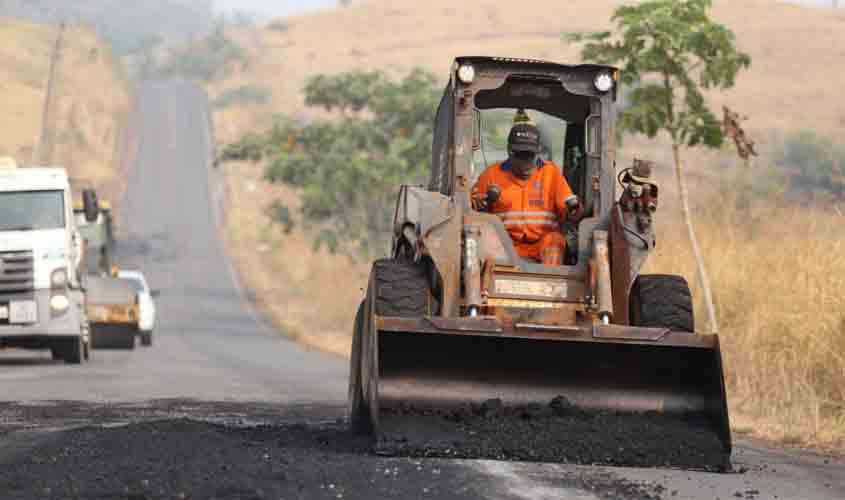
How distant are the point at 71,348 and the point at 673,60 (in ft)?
35.1

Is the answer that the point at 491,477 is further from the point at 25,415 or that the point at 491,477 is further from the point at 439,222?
the point at 25,415

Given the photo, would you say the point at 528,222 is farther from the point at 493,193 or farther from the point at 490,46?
the point at 490,46

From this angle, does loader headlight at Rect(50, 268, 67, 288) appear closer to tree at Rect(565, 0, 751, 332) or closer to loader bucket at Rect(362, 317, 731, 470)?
tree at Rect(565, 0, 751, 332)

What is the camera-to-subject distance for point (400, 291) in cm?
1141

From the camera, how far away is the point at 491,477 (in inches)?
389

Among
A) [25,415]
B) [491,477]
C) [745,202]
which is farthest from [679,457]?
[745,202]

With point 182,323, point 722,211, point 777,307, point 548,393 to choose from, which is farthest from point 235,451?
point 182,323

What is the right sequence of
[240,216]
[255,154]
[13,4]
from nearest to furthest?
1. [255,154]
2. [240,216]
3. [13,4]

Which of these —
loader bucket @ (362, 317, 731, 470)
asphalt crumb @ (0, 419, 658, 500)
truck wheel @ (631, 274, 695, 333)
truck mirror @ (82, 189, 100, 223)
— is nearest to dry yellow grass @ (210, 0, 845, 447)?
truck wheel @ (631, 274, 695, 333)

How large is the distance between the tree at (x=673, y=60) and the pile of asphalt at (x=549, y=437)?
8.09m

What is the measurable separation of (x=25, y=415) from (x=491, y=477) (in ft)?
20.9

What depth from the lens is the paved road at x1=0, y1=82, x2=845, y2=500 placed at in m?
9.27

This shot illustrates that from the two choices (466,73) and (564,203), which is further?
(564,203)

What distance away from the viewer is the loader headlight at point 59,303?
80.8 ft
